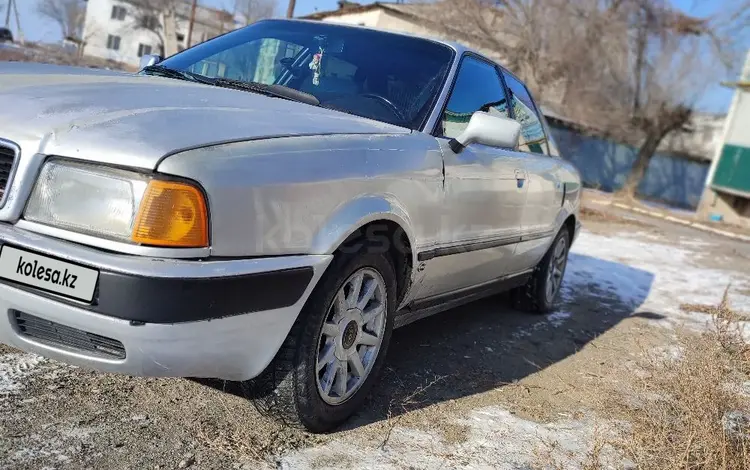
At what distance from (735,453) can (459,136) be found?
173 centimetres

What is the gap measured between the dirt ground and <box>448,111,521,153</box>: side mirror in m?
1.17

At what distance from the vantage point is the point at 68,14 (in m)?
70.2

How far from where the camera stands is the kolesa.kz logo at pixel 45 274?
191 cm

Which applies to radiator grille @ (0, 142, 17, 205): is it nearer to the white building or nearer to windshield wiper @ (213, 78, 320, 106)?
Result: windshield wiper @ (213, 78, 320, 106)

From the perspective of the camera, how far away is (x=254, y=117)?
7.85ft

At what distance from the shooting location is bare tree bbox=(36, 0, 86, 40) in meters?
68.1

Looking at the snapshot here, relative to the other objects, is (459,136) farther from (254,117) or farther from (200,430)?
(200,430)

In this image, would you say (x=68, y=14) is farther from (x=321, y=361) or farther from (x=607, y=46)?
(x=321, y=361)

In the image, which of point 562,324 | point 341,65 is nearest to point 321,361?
point 341,65

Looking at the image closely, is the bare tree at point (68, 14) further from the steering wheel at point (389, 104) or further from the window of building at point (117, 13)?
the steering wheel at point (389, 104)

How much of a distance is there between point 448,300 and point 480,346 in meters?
0.68

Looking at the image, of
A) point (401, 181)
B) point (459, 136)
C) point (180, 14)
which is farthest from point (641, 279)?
point (180, 14)

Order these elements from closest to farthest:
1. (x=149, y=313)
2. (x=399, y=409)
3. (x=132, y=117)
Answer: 1. (x=149, y=313)
2. (x=132, y=117)
3. (x=399, y=409)

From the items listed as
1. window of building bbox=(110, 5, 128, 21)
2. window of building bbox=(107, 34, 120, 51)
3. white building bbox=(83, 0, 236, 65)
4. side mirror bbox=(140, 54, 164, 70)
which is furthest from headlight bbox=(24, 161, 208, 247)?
window of building bbox=(107, 34, 120, 51)
